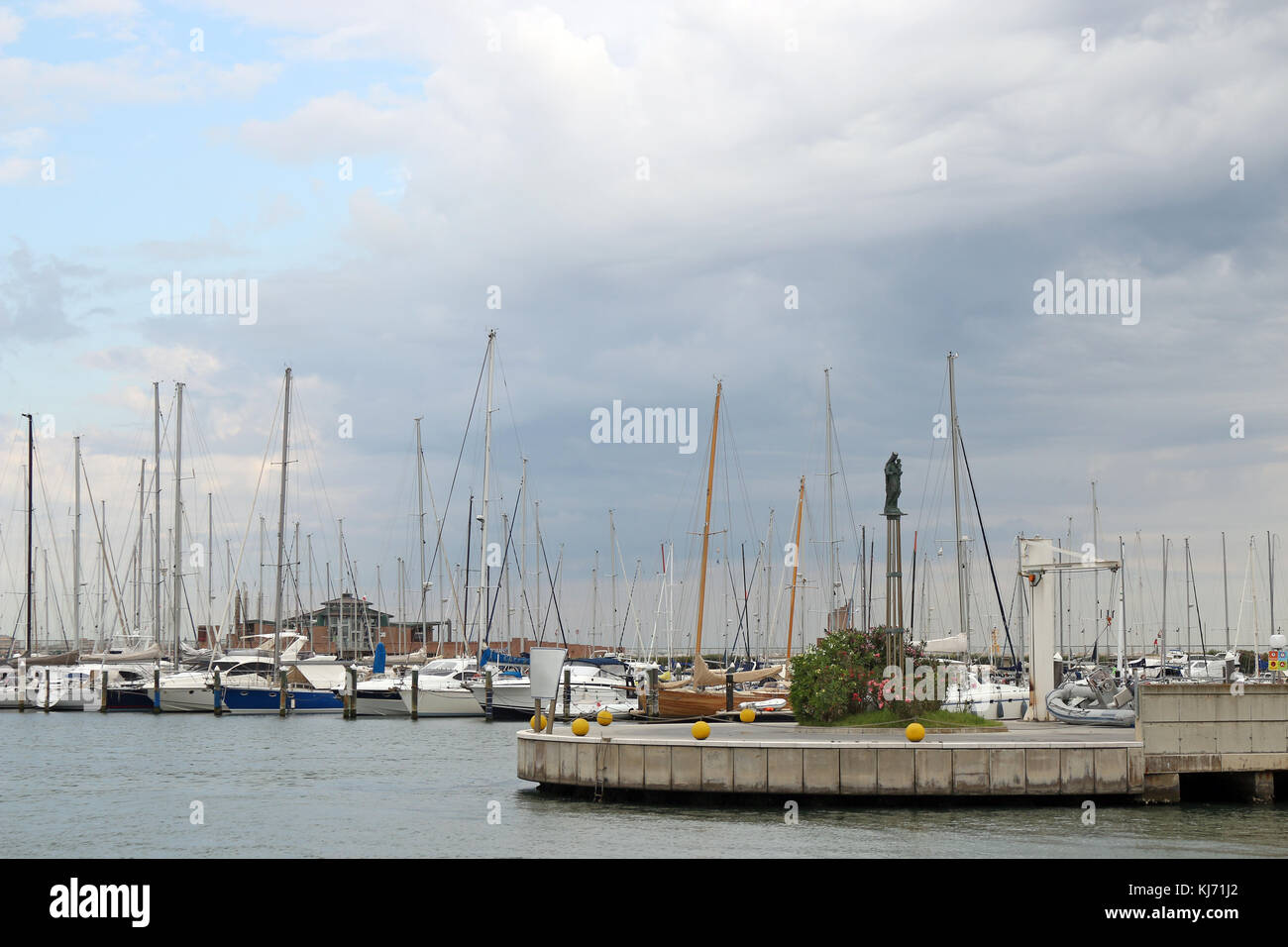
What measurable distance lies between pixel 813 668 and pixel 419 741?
2532cm

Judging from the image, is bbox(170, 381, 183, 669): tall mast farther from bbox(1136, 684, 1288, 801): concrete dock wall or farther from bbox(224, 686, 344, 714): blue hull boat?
bbox(1136, 684, 1288, 801): concrete dock wall

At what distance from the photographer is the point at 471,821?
29875 mm

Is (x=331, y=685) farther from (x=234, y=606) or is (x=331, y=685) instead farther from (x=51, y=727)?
(x=234, y=606)

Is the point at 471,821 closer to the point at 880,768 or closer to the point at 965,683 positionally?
the point at 880,768

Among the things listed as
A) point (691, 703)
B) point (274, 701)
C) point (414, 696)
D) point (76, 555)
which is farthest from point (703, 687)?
point (76, 555)

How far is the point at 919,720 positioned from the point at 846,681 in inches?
98.5

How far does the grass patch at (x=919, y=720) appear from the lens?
107ft

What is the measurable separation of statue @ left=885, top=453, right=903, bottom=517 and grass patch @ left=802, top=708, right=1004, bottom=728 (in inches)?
206

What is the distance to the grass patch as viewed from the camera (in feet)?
107

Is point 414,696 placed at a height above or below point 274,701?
above

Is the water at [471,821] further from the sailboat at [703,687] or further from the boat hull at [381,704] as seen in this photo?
the boat hull at [381,704]

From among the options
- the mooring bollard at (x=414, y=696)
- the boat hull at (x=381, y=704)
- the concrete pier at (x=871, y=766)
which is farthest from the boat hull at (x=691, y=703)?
the boat hull at (x=381, y=704)

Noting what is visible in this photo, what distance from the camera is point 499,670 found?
73.1 meters

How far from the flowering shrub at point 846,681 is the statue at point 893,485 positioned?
3.37 meters
